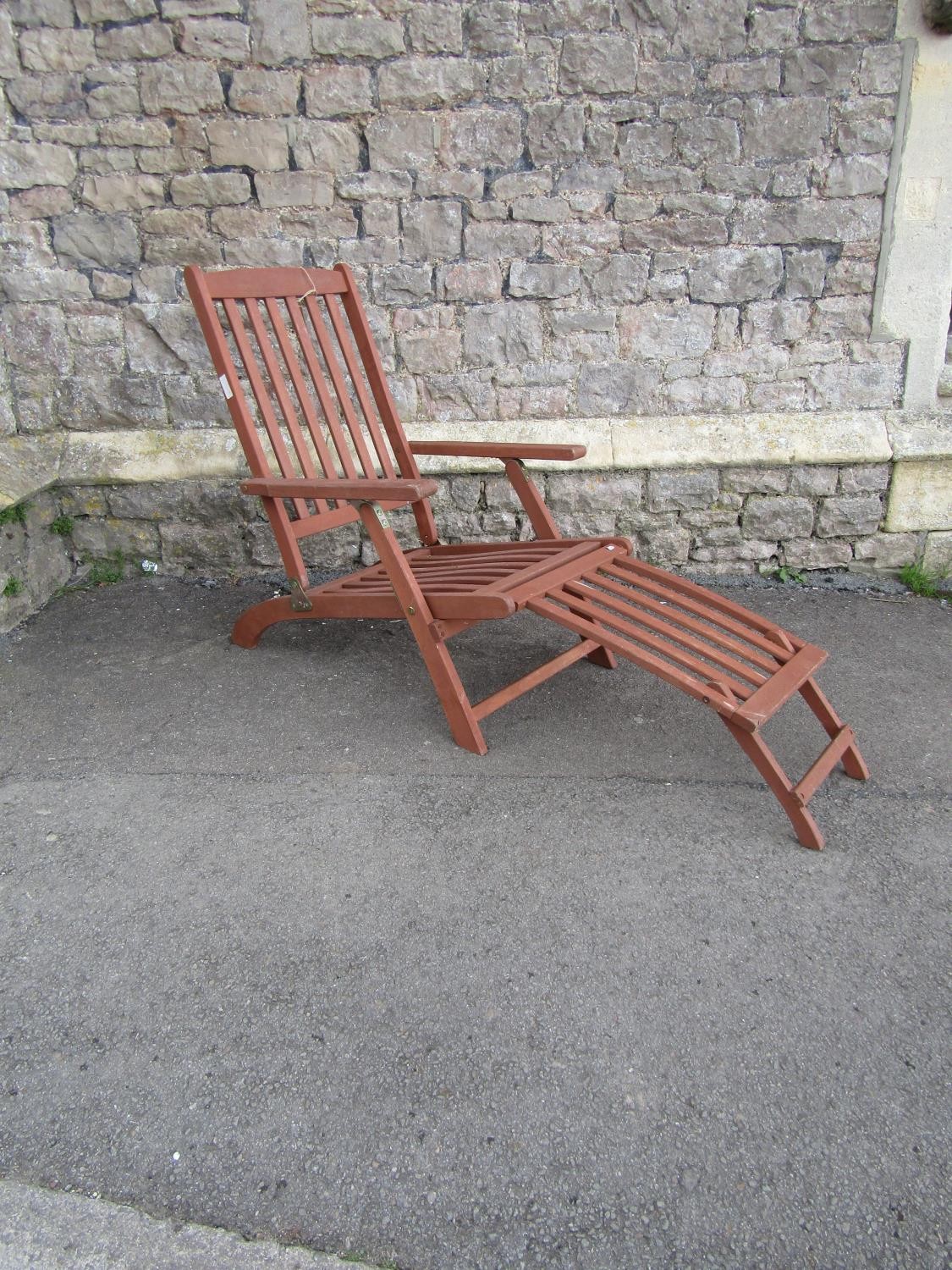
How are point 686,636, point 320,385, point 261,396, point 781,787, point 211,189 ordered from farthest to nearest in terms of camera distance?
point 211,189 < point 320,385 < point 261,396 < point 686,636 < point 781,787

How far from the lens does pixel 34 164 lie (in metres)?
3.71

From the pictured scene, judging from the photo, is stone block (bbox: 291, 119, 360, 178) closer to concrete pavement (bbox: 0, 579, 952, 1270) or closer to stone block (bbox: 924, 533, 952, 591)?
concrete pavement (bbox: 0, 579, 952, 1270)

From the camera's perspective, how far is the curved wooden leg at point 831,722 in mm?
2660

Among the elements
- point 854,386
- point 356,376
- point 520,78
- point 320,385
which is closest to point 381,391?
point 356,376

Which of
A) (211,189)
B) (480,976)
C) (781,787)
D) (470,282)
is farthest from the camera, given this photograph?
(470,282)

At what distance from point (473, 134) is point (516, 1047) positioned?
324 cm

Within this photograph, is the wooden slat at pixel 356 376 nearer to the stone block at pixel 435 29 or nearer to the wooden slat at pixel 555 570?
the wooden slat at pixel 555 570

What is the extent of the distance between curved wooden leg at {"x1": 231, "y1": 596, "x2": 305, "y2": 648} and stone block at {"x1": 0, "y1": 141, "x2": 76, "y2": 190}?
187cm

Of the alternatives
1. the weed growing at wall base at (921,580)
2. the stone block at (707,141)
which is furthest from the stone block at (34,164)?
the weed growing at wall base at (921,580)

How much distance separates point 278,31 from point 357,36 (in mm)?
291

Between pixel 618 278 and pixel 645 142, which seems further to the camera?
pixel 618 278

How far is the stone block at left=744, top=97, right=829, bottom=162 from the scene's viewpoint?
359 cm

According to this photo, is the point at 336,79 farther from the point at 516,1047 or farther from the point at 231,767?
the point at 516,1047

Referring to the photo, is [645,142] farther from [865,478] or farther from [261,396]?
[261,396]
